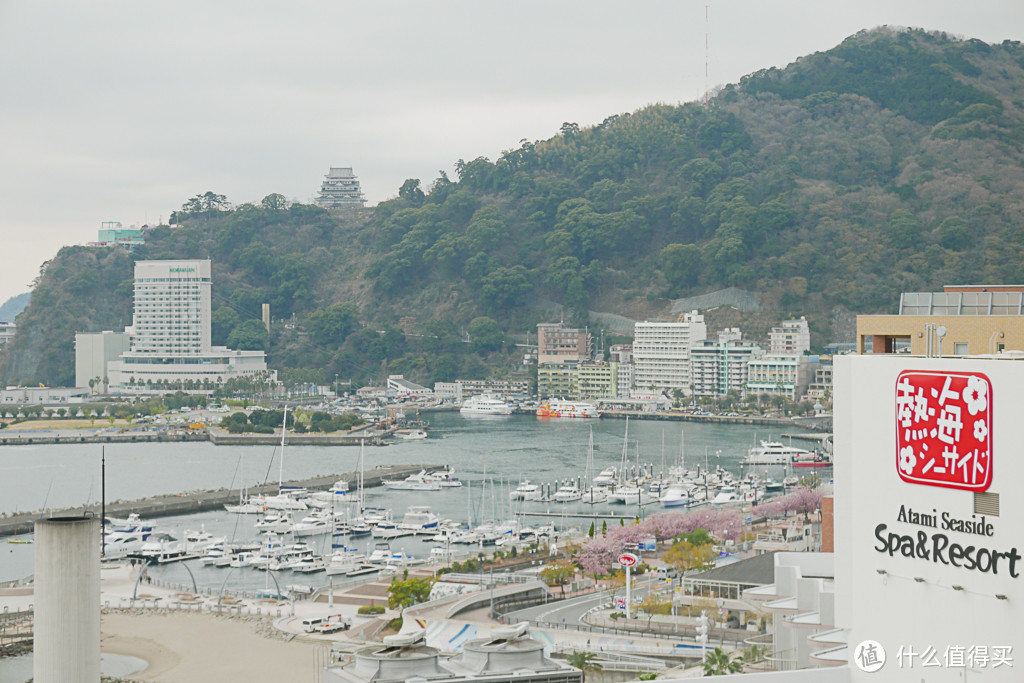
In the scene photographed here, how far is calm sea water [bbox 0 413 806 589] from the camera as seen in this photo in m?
19.3

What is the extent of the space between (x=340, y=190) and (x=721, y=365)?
1106 inches

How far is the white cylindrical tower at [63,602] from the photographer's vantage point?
3891 mm

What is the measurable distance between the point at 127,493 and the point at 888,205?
97.2ft

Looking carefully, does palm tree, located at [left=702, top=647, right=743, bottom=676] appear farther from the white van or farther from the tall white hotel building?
the tall white hotel building

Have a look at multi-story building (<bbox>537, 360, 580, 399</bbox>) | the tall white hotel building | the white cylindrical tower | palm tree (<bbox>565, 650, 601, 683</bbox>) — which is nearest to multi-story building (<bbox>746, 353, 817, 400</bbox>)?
multi-story building (<bbox>537, 360, 580, 399</bbox>)

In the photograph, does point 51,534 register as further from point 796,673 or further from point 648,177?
point 648,177

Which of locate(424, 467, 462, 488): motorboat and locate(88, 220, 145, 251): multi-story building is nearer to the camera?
locate(424, 467, 462, 488): motorboat

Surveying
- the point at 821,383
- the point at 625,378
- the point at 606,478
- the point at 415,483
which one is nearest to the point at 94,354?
the point at 625,378

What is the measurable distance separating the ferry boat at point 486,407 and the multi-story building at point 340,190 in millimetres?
23057

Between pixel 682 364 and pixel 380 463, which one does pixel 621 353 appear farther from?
pixel 380 463

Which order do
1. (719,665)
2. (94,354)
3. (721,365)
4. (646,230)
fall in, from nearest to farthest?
1. (719,665)
2. (721,365)
3. (94,354)
4. (646,230)

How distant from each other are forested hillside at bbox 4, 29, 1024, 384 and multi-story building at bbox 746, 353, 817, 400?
304 cm

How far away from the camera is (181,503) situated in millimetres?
20672

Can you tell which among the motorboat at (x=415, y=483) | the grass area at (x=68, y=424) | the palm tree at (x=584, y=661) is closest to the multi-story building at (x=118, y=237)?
the grass area at (x=68, y=424)
